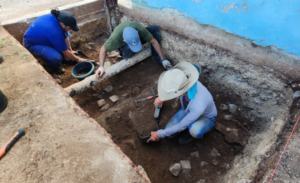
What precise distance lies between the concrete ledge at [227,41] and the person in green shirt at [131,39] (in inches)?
11.7

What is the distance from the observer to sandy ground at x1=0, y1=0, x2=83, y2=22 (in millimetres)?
3777

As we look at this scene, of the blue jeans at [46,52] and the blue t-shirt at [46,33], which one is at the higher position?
the blue t-shirt at [46,33]

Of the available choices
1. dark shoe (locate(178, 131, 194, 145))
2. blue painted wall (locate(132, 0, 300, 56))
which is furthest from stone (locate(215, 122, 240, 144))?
blue painted wall (locate(132, 0, 300, 56))

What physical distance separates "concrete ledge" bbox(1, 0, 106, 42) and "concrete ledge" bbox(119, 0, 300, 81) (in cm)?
123

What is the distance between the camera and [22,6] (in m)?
4.07

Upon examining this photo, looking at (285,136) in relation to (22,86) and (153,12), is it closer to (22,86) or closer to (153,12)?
(153,12)

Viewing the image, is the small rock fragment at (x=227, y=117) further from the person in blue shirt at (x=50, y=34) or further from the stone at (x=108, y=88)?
the person in blue shirt at (x=50, y=34)

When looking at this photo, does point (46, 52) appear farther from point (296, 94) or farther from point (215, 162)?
point (296, 94)

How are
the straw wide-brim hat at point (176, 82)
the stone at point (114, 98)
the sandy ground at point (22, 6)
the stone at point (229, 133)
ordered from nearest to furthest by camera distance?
the straw wide-brim hat at point (176, 82), the stone at point (229, 133), the stone at point (114, 98), the sandy ground at point (22, 6)

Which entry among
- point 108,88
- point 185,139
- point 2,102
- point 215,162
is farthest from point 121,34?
point 215,162

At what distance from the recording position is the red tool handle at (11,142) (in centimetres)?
157

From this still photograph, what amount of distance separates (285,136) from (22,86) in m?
3.26

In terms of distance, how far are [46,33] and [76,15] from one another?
1.16 m

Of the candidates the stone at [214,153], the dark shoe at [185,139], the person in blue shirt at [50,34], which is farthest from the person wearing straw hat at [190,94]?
the person in blue shirt at [50,34]
